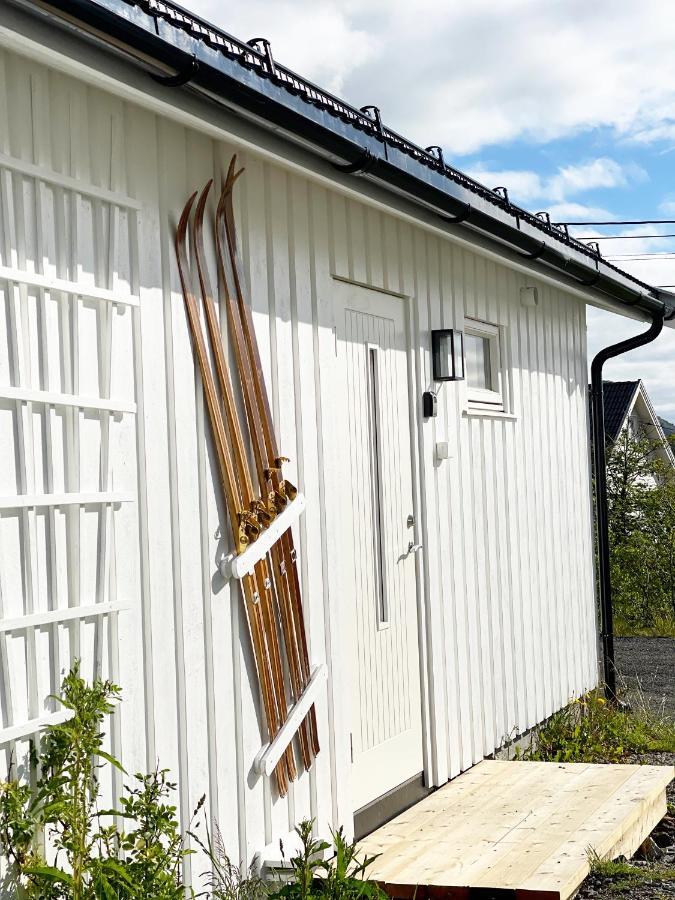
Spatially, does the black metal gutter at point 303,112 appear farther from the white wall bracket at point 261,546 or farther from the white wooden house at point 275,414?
the white wall bracket at point 261,546

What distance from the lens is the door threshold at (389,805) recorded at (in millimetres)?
4934

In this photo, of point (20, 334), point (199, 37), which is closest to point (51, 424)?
point (20, 334)

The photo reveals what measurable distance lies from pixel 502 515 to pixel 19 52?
14.9ft

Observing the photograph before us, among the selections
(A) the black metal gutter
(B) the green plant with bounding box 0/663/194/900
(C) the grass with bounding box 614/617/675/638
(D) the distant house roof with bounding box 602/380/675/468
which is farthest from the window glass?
(D) the distant house roof with bounding box 602/380/675/468

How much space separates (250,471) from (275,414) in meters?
0.31

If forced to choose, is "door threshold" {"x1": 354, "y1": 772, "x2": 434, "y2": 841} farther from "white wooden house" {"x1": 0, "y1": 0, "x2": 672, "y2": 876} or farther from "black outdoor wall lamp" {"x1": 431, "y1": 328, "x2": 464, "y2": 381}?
"black outdoor wall lamp" {"x1": 431, "y1": 328, "x2": 464, "y2": 381}

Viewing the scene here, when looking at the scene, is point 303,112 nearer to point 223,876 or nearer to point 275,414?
point 275,414

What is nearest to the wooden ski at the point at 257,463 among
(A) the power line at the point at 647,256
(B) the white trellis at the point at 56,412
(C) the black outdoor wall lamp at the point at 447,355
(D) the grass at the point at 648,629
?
(B) the white trellis at the point at 56,412

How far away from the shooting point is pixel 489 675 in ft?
21.4

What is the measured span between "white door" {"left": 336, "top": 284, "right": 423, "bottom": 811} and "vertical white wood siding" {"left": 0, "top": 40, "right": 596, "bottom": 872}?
A: 144 mm

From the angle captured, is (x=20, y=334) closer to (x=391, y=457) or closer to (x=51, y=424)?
(x=51, y=424)

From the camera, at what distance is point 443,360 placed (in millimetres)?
5930

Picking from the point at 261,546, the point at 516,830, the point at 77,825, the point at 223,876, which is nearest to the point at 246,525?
the point at 261,546

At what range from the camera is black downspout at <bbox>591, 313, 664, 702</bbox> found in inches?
336
